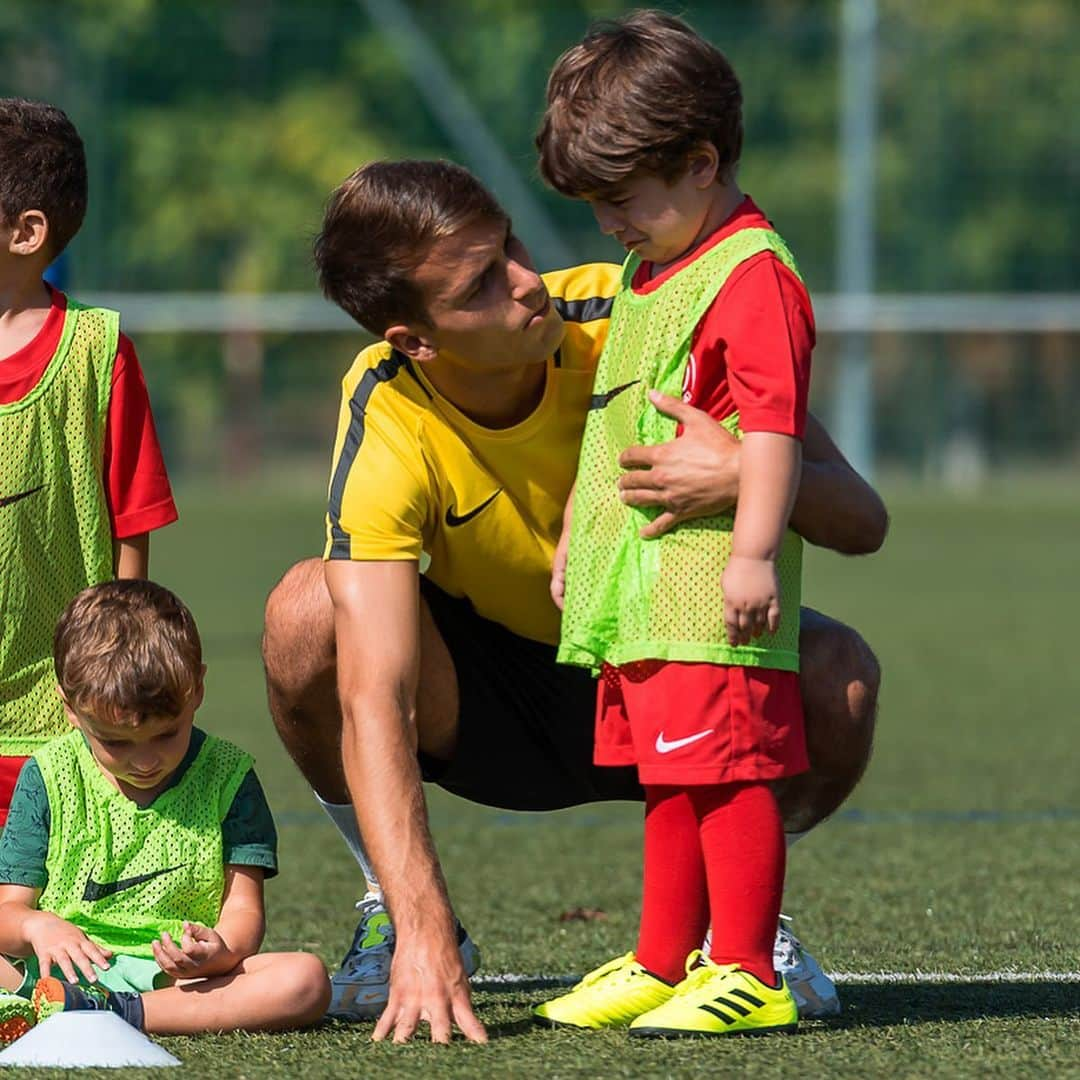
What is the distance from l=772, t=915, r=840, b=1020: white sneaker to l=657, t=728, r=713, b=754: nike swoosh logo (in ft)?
1.34

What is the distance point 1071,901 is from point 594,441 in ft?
5.48

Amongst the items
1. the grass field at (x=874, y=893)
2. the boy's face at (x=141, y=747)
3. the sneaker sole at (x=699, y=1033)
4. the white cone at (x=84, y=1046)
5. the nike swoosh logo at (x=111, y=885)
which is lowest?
the grass field at (x=874, y=893)

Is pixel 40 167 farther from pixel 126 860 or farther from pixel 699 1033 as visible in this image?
pixel 699 1033

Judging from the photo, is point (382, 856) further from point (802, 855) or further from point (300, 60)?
point (300, 60)

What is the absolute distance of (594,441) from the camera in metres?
3.53

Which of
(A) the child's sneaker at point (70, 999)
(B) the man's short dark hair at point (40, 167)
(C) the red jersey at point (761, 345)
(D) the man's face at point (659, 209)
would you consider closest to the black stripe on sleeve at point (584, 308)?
(D) the man's face at point (659, 209)

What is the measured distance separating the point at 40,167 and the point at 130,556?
25.3 inches

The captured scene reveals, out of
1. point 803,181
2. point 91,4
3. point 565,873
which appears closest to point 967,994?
point 565,873

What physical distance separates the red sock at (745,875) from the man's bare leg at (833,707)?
1.36 ft

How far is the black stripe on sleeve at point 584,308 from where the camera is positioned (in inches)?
150

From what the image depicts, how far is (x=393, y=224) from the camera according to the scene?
346 cm

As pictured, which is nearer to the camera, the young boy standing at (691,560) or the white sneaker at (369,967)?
the young boy standing at (691,560)

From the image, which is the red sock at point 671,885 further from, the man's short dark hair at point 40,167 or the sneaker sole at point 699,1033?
the man's short dark hair at point 40,167

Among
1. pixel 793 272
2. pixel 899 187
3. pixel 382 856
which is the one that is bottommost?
pixel 382 856
